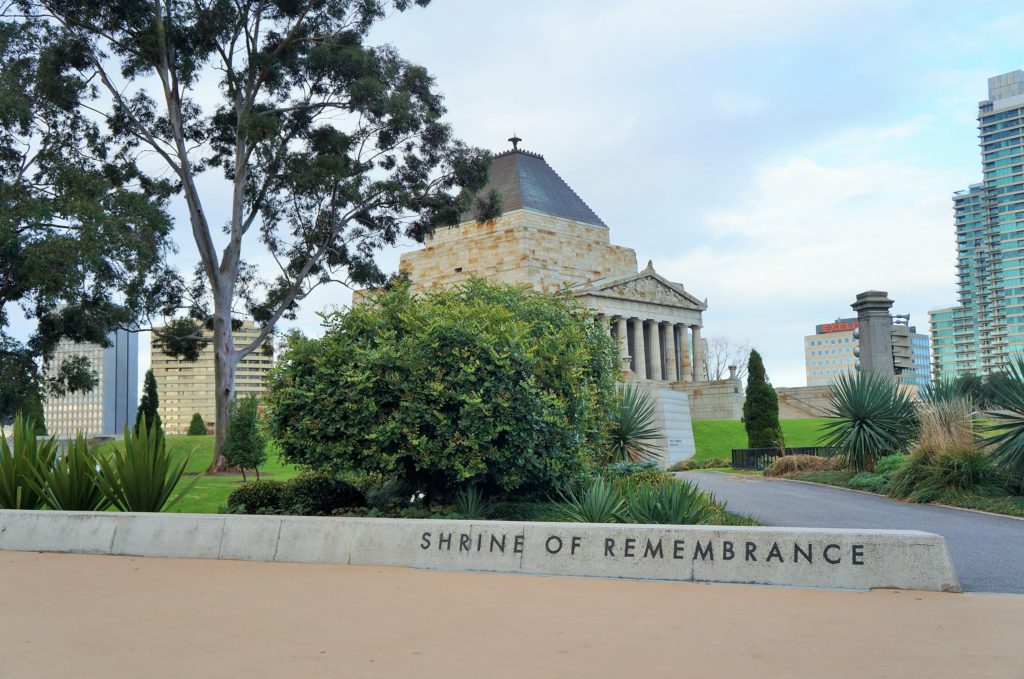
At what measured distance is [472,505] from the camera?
1276cm

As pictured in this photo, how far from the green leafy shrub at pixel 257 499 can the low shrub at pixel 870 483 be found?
1146 cm

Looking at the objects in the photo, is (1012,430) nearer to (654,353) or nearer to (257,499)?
(257,499)

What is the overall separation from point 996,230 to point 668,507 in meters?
155

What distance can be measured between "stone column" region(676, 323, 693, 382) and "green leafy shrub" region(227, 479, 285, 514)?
59.7 m

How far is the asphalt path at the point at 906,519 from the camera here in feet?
28.6

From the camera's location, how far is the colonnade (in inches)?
2677

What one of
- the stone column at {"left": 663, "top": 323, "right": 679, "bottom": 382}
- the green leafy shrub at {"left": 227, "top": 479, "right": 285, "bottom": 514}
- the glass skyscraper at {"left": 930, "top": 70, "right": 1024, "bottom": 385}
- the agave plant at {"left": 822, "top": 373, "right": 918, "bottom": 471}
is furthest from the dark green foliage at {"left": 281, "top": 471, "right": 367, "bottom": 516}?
the glass skyscraper at {"left": 930, "top": 70, "right": 1024, "bottom": 385}

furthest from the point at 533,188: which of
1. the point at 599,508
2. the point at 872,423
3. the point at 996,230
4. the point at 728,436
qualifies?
the point at 996,230

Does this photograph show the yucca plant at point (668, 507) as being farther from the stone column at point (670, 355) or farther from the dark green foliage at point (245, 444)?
the stone column at point (670, 355)

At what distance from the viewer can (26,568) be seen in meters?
9.62

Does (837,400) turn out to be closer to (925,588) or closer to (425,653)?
(925,588)

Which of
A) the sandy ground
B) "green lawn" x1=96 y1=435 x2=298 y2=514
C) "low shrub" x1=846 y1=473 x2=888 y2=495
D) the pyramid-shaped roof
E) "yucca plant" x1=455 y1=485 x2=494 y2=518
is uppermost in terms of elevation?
the pyramid-shaped roof

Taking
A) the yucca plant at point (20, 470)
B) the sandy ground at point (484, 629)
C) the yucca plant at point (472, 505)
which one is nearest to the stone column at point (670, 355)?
the yucca plant at point (472, 505)

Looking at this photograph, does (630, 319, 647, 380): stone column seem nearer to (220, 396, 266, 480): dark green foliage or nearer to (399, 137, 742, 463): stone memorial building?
(399, 137, 742, 463): stone memorial building
